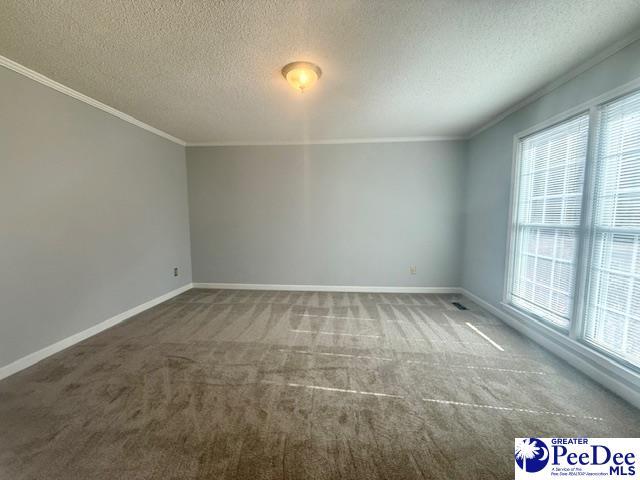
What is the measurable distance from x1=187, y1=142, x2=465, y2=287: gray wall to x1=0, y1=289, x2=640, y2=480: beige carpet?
149cm

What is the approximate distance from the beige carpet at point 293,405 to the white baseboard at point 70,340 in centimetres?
9

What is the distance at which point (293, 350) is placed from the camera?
2.34 m

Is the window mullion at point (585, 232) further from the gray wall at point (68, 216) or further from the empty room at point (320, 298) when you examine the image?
→ the gray wall at point (68, 216)

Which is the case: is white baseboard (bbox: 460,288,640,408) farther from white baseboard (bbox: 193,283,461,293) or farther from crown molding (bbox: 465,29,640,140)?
crown molding (bbox: 465,29,640,140)

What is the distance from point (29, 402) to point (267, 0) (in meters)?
3.02

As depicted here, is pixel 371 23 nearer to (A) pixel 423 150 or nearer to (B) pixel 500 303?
(A) pixel 423 150

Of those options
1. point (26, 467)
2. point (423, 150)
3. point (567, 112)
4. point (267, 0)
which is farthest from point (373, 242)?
point (26, 467)

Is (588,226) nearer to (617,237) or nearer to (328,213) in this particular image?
(617,237)

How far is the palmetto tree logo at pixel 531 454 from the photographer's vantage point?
127cm

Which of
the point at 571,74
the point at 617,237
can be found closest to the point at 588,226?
the point at 617,237

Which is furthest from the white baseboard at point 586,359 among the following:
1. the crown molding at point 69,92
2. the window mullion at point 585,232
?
the crown molding at point 69,92

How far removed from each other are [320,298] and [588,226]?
3.03 metres

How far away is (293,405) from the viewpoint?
165 centimetres

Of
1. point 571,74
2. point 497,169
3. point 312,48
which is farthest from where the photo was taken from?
point 497,169
